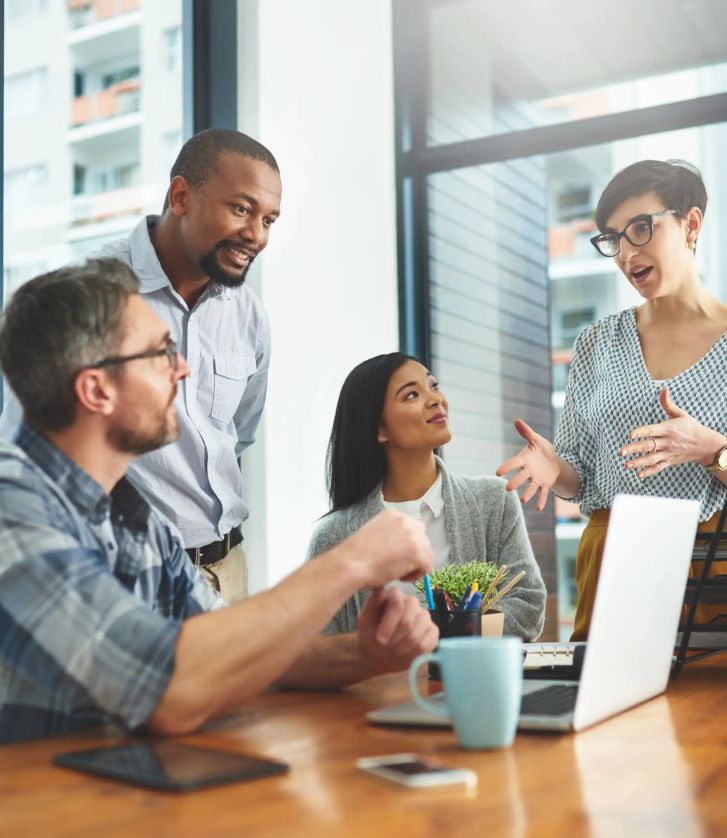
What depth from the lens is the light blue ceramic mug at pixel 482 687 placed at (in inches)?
38.4

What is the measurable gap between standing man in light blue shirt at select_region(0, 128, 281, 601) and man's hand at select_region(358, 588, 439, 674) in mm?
1095

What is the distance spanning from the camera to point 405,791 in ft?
2.79

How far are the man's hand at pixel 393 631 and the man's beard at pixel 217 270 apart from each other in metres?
1.23

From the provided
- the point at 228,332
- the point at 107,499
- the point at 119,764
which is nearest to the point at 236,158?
the point at 228,332

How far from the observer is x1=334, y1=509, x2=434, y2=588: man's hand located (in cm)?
118

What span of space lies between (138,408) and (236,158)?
1.23m

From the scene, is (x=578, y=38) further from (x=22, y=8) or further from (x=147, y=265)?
(x=147, y=265)

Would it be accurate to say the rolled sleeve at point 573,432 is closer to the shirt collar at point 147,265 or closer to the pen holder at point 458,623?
the pen holder at point 458,623

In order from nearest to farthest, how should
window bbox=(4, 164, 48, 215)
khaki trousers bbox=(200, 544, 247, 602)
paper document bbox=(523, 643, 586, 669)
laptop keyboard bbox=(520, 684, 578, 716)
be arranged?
laptop keyboard bbox=(520, 684, 578, 716), paper document bbox=(523, 643, 586, 669), khaki trousers bbox=(200, 544, 247, 602), window bbox=(4, 164, 48, 215)

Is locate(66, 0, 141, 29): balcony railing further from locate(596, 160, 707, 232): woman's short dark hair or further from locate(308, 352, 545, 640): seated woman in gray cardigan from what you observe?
locate(596, 160, 707, 232): woman's short dark hair

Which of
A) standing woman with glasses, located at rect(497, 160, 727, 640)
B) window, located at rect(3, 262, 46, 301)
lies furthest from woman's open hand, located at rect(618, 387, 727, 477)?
window, located at rect(3, 262, 46, 301)

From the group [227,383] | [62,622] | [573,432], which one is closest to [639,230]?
[573,432]

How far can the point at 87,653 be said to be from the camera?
3.49 feet

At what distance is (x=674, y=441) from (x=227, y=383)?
1178mm
